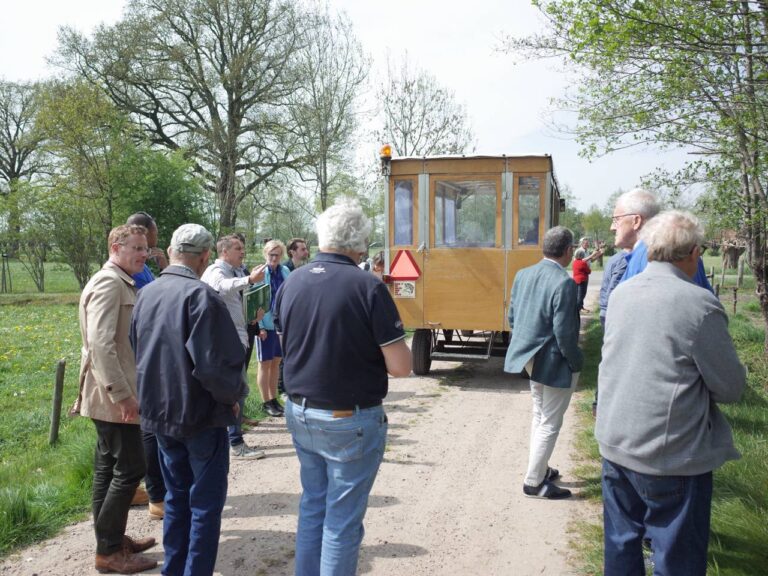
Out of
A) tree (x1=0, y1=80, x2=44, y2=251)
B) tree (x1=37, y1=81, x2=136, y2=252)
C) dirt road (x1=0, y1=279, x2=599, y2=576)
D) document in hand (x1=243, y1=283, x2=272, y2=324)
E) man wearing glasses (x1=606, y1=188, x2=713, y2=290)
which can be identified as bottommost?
dirt road (x1=0, y1=279, x2=599, y2=576)

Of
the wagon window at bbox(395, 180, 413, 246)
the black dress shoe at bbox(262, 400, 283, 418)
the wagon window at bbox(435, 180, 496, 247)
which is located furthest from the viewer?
the wagon window at bbox(395, 180, 413, 246)

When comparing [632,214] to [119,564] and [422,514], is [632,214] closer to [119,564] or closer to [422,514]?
[422,514]

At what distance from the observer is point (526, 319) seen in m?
4.61

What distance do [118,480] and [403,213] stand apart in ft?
18.6

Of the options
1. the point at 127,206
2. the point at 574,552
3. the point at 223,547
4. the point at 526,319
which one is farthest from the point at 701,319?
the point at 127,206

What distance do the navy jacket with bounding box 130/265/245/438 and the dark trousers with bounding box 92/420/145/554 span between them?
1.89 ft

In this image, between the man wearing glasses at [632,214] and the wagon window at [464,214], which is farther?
the wagon window at [464,214]

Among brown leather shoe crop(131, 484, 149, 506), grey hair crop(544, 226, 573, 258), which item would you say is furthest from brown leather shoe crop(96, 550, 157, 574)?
grey hair crop(544, 226, 573, 258)

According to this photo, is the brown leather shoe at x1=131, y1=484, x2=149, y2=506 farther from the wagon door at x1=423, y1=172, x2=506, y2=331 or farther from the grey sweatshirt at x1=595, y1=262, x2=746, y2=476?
the wagon door at x1=423, y1=172, x2=506, y2=331

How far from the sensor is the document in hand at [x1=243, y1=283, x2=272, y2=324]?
5.40 meters

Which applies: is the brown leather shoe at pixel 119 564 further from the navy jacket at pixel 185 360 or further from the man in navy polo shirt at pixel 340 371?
the man in navy polo shirt at pixel 340 371

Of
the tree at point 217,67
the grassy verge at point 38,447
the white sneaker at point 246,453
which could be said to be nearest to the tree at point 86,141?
the tree at point 217,67

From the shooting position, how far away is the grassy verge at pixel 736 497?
11.0 feet

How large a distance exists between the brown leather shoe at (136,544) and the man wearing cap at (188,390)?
0.60m
